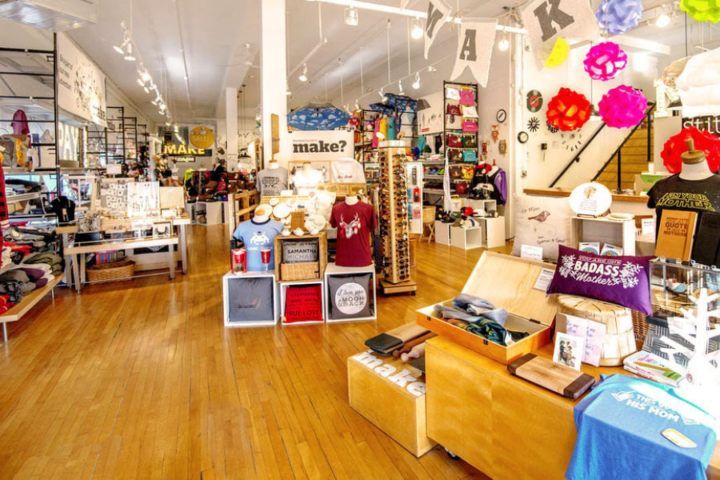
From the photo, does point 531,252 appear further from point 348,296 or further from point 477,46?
point 348,296

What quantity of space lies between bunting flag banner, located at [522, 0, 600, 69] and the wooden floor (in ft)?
8.12

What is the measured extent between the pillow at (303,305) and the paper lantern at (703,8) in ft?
11.7

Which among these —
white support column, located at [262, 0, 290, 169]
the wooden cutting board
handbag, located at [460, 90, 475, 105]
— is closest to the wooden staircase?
handbag, located at [460, 90, 475, 105]

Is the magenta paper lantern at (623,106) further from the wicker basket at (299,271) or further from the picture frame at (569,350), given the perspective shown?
the picture frame at (569,350)

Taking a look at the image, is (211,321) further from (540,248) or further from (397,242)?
(540,248)

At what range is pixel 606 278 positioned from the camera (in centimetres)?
202

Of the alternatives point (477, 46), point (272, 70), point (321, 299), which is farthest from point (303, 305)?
point (272, 70)

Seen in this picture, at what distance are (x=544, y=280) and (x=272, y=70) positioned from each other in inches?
223

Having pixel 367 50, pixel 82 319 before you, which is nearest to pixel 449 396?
pixel 82 319

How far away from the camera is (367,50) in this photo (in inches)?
442

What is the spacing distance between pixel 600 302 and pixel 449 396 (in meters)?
0.83

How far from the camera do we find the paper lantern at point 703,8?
7.35ft

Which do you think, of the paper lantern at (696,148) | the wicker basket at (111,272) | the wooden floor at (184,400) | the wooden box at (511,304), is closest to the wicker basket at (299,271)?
the wooden floor at (184,400)

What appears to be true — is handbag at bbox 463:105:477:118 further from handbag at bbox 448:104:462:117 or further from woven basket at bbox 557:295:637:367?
woven basket at bbox 557:295:637:367
